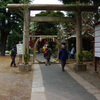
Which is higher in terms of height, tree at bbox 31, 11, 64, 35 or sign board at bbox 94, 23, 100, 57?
tree at bbox 31, 11, 64, 35

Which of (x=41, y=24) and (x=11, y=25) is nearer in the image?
(x=11, y=25)

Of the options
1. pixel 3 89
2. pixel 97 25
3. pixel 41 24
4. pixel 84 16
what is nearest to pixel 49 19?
pixel 97 25

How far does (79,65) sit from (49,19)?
3668 mm

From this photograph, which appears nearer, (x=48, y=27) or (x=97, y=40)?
(x=97, y=40)

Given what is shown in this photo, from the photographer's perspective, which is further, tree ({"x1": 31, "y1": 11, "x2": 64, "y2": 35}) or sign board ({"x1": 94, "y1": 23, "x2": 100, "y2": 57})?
tree ({"x1": 31, "y1": 11, "x2": 64, "y2": 35})

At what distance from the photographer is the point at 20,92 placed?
4832 millimetres

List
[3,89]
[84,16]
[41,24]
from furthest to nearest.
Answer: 1. [41,24]
2. [84,16]
3. [3,89]

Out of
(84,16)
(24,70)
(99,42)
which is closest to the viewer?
(99,42)

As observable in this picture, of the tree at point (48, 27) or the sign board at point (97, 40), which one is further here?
the tree at point (48, 27)

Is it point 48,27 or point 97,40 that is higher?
point 48,27

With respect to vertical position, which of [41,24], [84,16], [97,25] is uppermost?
[41,24]

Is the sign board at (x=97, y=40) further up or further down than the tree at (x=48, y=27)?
further down

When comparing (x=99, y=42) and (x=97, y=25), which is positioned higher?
(x=97, y=25)

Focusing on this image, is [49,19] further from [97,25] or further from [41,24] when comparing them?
[41,24]
